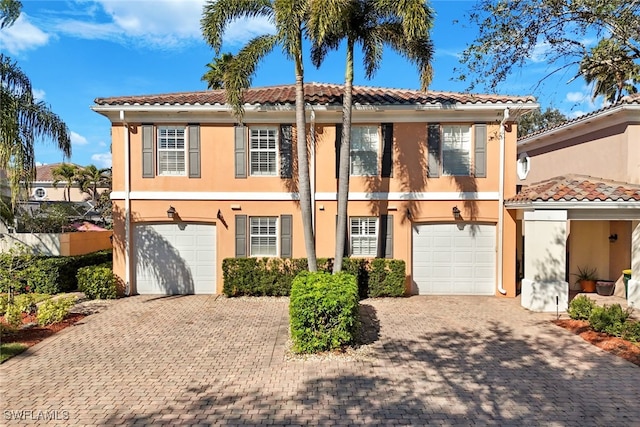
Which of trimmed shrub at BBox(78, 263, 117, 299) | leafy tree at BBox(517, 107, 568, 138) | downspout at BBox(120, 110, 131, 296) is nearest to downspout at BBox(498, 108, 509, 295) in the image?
downspout at BBox(120, 110, 131, 296)

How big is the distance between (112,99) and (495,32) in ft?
37.5

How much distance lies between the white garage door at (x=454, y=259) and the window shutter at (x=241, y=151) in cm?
619

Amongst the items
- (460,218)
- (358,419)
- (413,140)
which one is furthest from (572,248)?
(358,419)

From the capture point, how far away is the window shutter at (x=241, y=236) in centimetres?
1188

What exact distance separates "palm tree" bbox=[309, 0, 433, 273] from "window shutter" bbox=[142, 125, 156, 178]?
601 centimetres

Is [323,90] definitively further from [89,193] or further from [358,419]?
→ [89,193]

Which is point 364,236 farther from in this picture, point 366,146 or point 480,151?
point 480,151

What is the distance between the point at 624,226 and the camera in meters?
12.0

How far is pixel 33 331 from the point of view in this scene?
8570 mm

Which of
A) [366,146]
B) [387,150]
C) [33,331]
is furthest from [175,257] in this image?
[387,150]

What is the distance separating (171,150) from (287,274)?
5.76 metres

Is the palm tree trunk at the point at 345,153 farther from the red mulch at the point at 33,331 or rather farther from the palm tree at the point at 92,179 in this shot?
the palm tree at the point at 92,179

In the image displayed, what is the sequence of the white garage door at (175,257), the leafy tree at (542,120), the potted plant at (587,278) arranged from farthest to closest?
the leafy tree at (542,120) < the potted plant at (587,278) < the white garage door at (175,257)

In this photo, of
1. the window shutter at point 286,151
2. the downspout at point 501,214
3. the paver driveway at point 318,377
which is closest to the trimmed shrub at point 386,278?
the paver driveway at point 318,377
